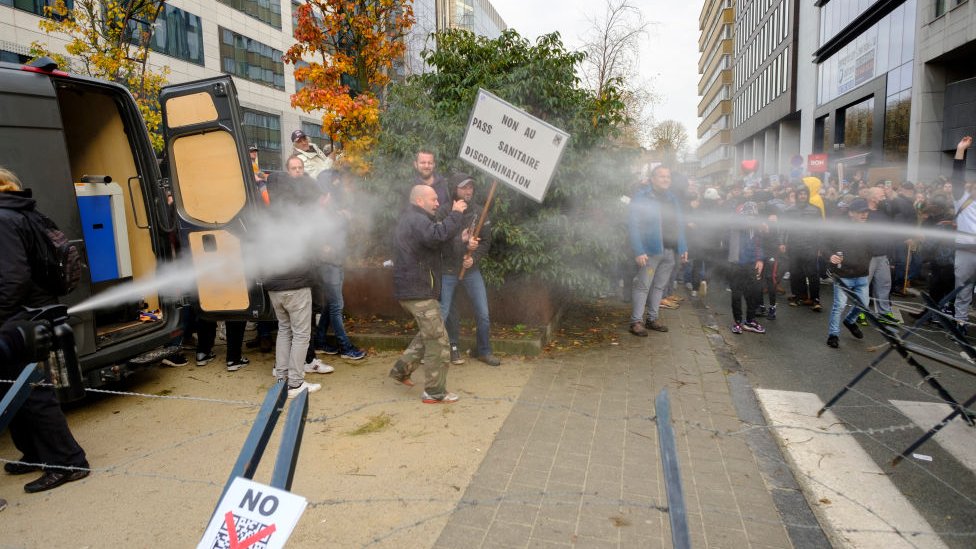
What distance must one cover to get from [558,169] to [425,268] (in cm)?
265

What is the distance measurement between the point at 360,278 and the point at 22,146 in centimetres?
378

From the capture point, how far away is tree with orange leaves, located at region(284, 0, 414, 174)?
374 inches

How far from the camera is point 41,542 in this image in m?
3.17

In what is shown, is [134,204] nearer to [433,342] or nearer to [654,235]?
[433,342]

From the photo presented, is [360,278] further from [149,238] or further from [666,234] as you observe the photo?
[666,234]

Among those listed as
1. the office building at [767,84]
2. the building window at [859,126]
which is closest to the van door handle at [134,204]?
the building window at [859,126]

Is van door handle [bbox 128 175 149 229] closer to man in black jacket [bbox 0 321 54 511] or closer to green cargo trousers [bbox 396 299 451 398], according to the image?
man in black jacket [bbox 0 321 54 511]

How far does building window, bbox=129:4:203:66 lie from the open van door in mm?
21104

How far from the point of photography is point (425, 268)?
15.9ft

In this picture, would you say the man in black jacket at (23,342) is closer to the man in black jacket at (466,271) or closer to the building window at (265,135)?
the man in black jacket at (466,271)

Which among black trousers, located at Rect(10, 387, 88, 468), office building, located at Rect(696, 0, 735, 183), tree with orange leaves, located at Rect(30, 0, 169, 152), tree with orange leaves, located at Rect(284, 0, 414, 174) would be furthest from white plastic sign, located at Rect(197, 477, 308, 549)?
office building, located at Rect(696, 0, 735, 183)

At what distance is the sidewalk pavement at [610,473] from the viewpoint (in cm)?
313

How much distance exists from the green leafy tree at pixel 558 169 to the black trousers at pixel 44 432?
162 inches

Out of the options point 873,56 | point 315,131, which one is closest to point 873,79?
point 873,56
